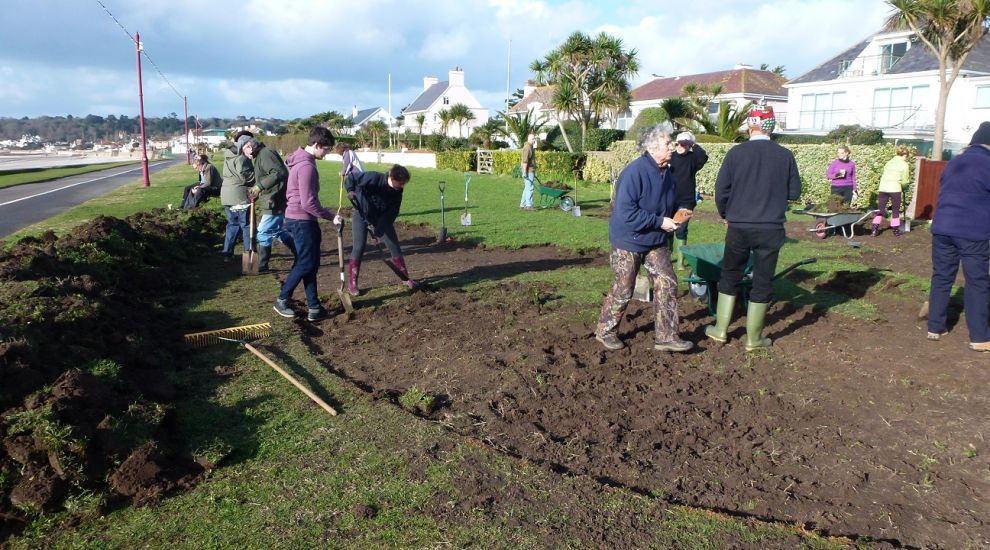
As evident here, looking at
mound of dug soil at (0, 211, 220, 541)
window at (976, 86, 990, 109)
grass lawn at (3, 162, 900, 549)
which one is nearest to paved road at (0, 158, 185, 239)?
mound of dug soil at (0, 211, 220, 541)

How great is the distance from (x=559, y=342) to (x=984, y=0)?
87.5ft

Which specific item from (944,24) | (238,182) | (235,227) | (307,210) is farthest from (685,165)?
(944,24)

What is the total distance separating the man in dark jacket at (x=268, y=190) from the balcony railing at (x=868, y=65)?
139ft

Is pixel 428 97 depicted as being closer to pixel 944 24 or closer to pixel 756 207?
pixel 944 24

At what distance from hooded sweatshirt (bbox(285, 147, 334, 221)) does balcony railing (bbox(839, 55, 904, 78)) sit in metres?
43.4

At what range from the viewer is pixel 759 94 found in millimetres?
51531

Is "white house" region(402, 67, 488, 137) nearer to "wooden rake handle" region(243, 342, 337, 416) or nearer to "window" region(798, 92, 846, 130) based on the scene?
"window" region(798, 92, 846, 130)

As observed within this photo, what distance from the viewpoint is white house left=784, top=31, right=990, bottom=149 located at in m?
36.3

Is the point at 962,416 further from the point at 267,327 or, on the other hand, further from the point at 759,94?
the point at 759,94

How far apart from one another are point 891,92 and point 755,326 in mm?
41528

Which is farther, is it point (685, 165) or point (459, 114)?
point (459, 114)

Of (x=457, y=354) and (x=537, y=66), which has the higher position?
(x=537, y=66)

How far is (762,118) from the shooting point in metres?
5.91

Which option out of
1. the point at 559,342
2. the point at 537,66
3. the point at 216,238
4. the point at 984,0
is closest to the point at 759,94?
the point at 537,66
